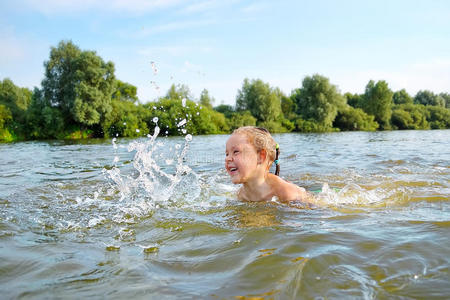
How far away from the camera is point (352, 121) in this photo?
58.0m

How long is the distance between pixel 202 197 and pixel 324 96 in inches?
2174

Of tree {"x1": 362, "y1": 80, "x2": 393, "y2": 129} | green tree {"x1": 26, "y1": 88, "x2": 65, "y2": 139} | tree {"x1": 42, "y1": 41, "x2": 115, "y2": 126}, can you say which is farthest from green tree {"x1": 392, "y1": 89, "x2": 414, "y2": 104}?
green tree {"x1": 26, "y1": 88, "x2": 65, "y2": 139}

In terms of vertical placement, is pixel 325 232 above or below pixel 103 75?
below

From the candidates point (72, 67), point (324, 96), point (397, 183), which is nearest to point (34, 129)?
point (72, 67)

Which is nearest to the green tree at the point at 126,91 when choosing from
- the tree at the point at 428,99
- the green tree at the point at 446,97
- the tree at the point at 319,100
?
the tree at the point at 319,100

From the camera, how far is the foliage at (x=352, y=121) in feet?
191

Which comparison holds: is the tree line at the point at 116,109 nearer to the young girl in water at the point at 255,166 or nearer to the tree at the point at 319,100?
the tree at the point at 319,100

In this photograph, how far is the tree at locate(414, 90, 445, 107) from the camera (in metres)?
90.8

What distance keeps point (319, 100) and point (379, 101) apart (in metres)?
18.0

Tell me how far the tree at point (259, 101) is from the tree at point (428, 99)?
58.1 metres

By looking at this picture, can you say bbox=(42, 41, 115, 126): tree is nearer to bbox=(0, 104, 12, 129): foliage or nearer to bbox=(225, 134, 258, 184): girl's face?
bbox=(0, 104, 12, 129): foliage

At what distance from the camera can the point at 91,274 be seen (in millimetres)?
Answer: 2250

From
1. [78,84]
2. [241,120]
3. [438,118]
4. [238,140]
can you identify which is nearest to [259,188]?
[238,140]

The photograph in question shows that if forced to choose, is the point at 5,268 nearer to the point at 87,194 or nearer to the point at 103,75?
the point at 87,194
